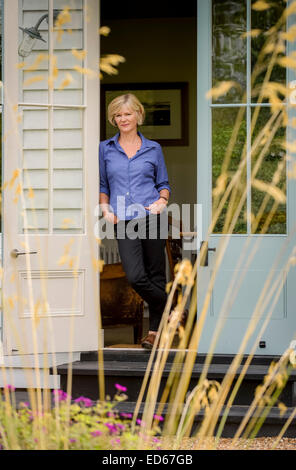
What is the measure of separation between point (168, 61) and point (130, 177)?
3989 mm

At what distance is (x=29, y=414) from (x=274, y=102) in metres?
1.36

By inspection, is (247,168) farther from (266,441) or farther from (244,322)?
(266,441)

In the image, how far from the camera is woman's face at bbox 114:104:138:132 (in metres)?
4.54

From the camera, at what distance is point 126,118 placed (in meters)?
4.56

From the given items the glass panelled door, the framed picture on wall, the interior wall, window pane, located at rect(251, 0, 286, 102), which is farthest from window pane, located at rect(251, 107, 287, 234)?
the framed picture on wall

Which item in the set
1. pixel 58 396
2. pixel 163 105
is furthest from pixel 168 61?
pixel 58 396

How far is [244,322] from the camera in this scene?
445cm

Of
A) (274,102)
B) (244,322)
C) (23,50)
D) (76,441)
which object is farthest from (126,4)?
(76,441)

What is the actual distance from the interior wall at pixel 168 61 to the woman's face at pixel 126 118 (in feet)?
11.8

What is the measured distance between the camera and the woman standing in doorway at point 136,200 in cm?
447

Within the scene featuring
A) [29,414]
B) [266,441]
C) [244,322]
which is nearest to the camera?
[29,414]

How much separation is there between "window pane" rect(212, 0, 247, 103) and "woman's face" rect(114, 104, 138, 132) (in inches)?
20.1

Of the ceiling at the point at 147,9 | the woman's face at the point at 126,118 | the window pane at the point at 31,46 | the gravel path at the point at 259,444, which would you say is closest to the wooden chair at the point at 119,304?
the woman's face at the point at 126,118

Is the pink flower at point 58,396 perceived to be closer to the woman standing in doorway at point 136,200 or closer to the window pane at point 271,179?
the woman standing in doorway at point 136,200
